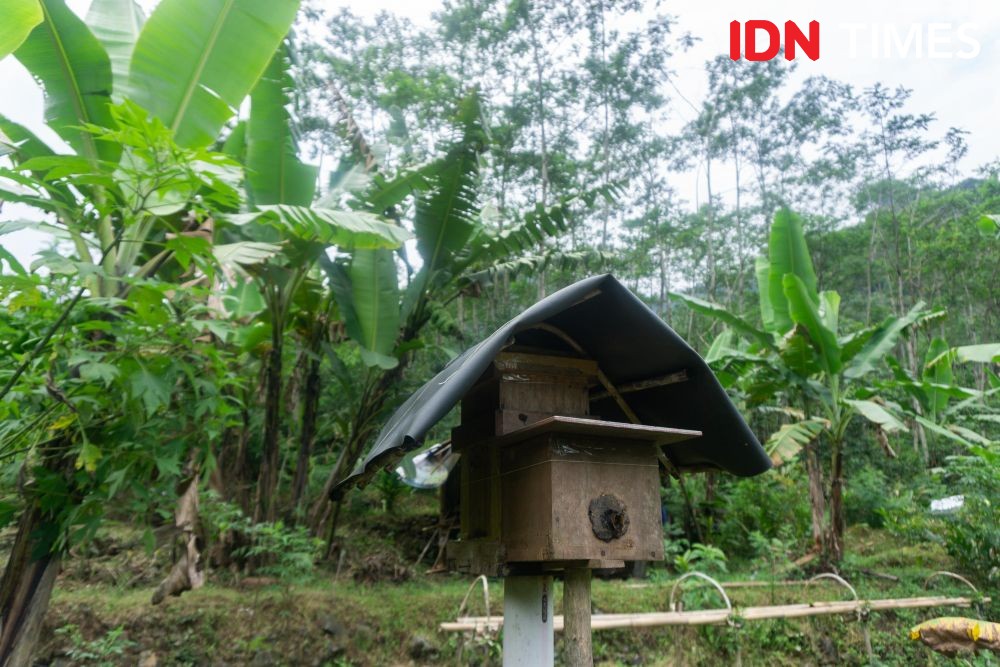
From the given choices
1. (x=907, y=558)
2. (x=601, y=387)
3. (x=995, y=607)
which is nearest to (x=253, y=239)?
(x=601, y=387)

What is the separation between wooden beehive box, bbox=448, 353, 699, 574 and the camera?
7.67ft

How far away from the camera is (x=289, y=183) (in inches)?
218

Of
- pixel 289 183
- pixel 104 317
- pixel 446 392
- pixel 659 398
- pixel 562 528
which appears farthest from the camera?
pixel 289 183

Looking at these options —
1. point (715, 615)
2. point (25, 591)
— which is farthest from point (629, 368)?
point (25, 591)

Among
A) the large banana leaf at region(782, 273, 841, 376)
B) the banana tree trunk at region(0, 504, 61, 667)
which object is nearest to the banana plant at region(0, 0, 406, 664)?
the banana tree trunk at region(0, 504, 61, 667)

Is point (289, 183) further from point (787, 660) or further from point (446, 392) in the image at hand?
point (787, 660)

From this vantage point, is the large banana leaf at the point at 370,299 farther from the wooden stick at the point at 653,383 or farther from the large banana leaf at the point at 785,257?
the large banana leaf at the point at 785,257

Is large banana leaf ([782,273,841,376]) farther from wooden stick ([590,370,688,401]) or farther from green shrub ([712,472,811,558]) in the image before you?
wooden stick ([590,370,688,401])

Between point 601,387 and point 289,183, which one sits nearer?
point 601,387

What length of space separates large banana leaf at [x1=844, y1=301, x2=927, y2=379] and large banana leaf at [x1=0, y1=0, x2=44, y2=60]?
24.4 ft

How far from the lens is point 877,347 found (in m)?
7.54

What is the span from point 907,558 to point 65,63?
33.4 feet

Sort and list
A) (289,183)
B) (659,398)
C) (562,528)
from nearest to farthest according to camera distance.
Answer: (562,528), (659,398), (289,183)

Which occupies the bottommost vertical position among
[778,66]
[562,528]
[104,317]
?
[562,528]
